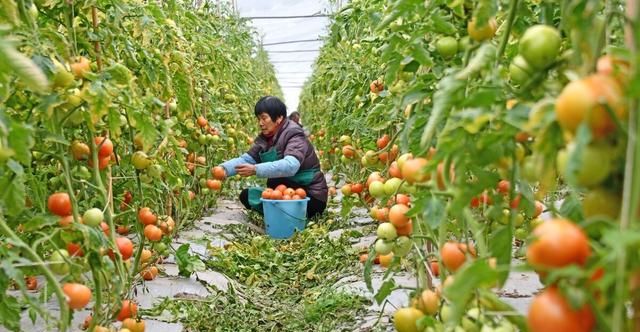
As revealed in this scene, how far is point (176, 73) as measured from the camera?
238cm

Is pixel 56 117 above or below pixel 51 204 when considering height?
above

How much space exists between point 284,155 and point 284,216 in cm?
43

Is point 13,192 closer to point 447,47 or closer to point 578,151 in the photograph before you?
point 447,47

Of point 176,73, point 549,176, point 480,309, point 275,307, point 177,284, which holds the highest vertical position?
point 176,73

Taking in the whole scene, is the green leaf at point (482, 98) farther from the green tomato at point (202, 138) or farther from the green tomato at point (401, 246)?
the green tomato at point (202, 138)

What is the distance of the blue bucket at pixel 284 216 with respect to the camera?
4.13 meters

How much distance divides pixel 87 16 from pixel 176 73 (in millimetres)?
640

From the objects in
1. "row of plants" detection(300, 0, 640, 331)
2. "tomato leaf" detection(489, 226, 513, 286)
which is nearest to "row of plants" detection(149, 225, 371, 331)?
"row of plants" detection(300, 0, 640, 331)

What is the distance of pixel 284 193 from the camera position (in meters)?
4.25

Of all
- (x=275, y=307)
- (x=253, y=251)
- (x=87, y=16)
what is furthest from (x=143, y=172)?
(x=253, y=251)

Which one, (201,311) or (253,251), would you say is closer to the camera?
(201,311)

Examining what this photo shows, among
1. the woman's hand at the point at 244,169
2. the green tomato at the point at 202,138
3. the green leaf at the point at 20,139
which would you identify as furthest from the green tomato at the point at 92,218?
the woman's hand at the point at 244,169

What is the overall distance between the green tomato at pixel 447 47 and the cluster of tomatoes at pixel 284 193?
3.07 meters

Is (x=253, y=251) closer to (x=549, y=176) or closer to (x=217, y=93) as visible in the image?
(x=217, y=93)
